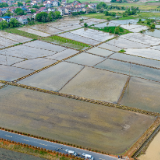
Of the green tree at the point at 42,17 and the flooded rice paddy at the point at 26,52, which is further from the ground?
the green tree at the point at 42,17

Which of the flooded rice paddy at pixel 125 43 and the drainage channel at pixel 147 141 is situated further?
the flooded rice paddy at pixel 125 43

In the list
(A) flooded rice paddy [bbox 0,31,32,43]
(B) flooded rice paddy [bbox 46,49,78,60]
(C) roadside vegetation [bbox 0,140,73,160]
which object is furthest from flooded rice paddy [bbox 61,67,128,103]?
(A) flooded rice paddy [bbox 0,31,32,43]

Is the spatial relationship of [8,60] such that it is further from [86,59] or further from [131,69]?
[131,69]

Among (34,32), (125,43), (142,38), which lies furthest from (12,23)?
(142,38)

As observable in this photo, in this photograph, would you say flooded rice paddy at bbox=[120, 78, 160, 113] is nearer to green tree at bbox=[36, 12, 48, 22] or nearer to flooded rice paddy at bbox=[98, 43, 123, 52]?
flooded rice paddy at bbox=[98, 43, 123, 52]

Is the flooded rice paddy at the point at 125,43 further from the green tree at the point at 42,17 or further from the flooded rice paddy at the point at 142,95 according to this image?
the green tree at the point at 42,17

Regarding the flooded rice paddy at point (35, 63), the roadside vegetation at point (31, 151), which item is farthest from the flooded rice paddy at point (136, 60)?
the roadside vegetation at point (31, 151)
